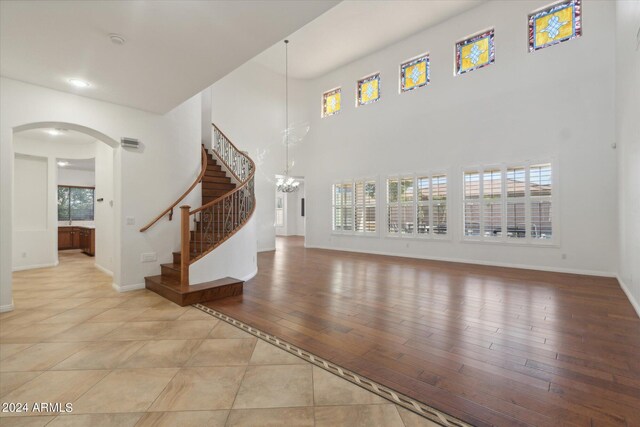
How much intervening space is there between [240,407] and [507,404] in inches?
65.2

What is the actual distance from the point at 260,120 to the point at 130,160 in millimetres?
5854

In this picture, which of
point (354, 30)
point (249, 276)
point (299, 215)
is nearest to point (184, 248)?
point (249, 276)

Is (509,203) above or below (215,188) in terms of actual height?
below

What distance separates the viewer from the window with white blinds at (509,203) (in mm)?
6168

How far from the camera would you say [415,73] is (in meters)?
8.33

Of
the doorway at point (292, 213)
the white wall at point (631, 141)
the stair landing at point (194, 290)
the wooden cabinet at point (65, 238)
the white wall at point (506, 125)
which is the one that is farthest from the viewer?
the doorway at point (292, 213)

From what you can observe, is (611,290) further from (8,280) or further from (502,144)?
(8,280)

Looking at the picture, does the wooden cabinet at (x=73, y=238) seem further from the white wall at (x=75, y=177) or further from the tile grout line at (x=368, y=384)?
the tile grout line at (x=368, y=384)

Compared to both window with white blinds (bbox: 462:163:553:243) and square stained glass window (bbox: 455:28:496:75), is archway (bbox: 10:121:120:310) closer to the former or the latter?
window with white blinds (bbox: 462:163:553:243)

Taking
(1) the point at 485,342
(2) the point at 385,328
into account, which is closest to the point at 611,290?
(1) the point at 485,342

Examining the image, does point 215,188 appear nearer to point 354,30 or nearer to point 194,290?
point 194,290

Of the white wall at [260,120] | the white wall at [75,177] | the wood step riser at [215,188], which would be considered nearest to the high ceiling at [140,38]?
A: the wood step riser at [215,188]

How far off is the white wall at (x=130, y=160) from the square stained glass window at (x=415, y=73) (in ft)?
19.1

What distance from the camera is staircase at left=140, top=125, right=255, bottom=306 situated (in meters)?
4.17
